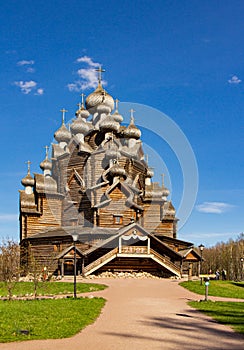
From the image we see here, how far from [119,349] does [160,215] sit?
3356 centimetres

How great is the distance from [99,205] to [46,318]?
2331cm

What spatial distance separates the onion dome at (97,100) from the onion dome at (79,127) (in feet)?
12.4

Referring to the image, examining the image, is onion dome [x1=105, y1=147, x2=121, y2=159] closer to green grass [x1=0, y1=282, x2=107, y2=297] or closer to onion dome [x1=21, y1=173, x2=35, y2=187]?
onion dome [x1=21, y1=173, x2=35, y2=187]

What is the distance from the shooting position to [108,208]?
35.4m

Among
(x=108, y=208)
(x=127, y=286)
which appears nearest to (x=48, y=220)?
(x=108, y=208)

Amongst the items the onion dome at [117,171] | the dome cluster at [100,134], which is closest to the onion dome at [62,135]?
the dome cluster at [100,134]

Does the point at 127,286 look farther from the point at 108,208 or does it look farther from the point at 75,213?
the point at 75,213

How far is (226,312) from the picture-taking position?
14125mm

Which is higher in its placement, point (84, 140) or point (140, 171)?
point (84, 140)

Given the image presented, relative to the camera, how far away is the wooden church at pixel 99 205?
32.0 m

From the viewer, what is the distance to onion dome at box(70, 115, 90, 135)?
40875 millimetres

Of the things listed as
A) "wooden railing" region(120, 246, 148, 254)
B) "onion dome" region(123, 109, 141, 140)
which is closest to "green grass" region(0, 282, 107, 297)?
"wooden railing" region(120, 246, 148, 254)

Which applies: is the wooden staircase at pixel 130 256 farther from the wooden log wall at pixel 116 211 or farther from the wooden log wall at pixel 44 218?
the wooden log wall at pixel 44 218

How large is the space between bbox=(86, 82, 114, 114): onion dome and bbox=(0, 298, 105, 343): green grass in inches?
1224
